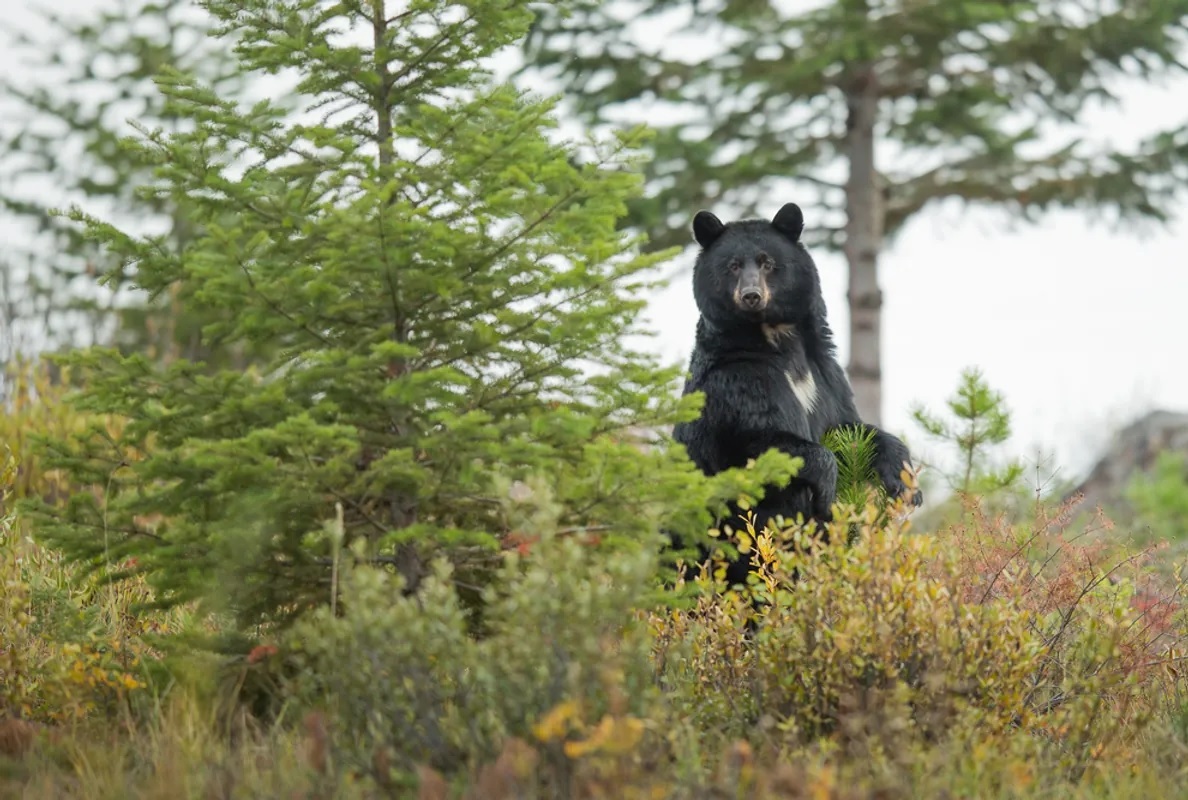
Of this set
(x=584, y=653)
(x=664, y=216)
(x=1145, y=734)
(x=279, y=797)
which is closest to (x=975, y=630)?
(x=1145, y=734)

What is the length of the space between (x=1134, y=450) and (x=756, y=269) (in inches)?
468

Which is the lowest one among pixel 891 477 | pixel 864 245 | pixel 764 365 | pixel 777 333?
pixel 891 477

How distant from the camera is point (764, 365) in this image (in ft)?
18.3

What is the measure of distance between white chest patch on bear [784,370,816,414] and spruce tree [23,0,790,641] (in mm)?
1258

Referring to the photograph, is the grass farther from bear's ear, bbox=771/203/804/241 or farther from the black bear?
bear's ear, bbox=771/203/804/241

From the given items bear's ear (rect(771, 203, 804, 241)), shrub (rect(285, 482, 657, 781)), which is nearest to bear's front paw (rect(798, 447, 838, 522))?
bear's ear (rect(771, 203, 804, 241))

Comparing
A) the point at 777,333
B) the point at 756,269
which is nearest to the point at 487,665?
the point at 756,269

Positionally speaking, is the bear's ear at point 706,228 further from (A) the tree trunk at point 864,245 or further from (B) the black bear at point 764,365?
(A) the tree trunk at point 864,245

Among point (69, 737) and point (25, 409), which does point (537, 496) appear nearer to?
point (69, 737)

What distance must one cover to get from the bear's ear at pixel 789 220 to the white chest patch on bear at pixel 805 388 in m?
0.66

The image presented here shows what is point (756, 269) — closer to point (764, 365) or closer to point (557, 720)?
point (764, 365)

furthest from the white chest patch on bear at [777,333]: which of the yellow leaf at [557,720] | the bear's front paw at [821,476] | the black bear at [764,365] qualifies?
the yellow leaf at [557,720]

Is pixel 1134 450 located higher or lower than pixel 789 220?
lower

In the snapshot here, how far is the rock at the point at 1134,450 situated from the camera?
1530 cm
